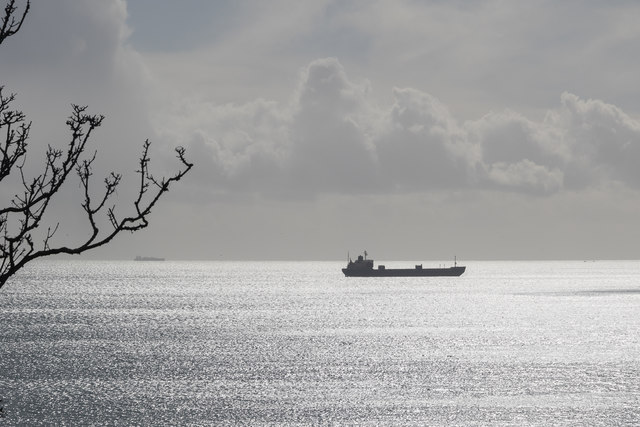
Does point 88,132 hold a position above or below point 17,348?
above

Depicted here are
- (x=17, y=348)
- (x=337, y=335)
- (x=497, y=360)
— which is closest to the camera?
(x=497, y=360)

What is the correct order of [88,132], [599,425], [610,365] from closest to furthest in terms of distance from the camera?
[88,132] < [599,425] < [610,365]

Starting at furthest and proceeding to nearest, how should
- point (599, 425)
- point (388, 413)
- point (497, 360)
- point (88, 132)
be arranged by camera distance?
point (497, 360) → point (388, 413) → point (599, 425) → point (88, 132)

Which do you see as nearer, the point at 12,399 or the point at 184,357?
the point at 12,399

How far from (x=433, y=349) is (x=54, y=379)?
56.8 metres

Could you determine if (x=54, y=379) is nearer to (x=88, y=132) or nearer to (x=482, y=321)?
(x=88, y=132)

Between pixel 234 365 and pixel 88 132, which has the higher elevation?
pixel 88 132

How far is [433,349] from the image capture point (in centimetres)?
12162

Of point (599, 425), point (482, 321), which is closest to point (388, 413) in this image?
point (599, 425)

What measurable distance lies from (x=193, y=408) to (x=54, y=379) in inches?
940

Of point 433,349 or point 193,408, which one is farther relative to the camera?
point 433,349

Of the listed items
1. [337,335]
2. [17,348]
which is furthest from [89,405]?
[337,335]

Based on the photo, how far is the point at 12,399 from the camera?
75.7 meters

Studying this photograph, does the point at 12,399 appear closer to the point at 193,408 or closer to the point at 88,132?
the point at 193,408
